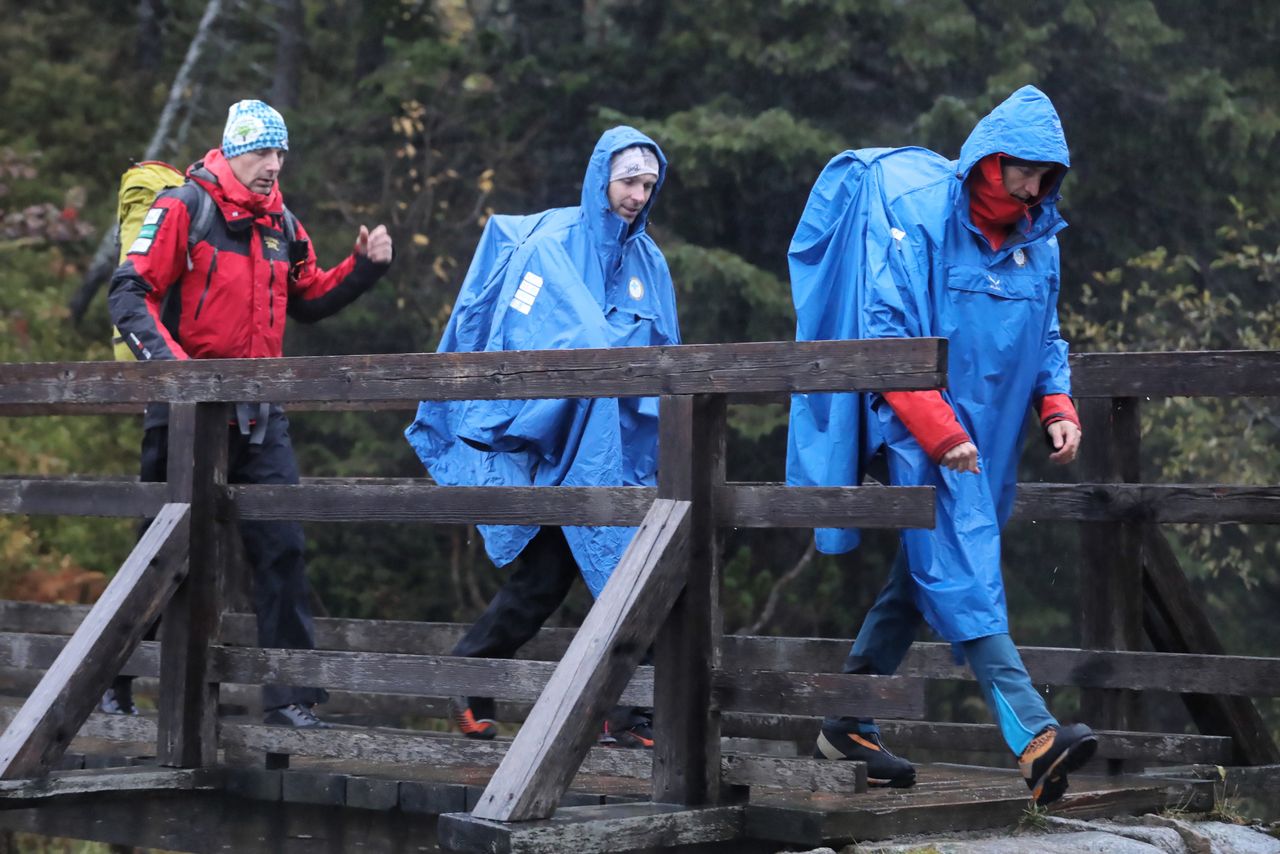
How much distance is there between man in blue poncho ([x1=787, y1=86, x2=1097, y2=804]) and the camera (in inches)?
176

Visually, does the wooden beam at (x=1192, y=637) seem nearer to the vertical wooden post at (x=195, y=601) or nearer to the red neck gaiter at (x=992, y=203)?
the red neck gaiter at (x=992, y=203)

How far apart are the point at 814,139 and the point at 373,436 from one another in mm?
4442

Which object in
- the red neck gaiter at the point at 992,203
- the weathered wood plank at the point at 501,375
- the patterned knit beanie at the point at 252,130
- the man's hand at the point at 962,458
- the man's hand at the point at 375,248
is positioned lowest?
the man's hand at the point at 962,458

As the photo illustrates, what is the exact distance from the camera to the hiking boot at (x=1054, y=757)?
426 centimetres

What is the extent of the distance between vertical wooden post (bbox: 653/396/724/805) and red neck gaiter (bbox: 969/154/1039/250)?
2.76 ft

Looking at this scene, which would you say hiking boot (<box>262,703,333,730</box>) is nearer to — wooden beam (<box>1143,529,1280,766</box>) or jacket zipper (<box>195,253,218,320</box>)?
jacket zipper (<box>195,253,218,320</box>)

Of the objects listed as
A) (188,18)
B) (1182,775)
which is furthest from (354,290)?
(188,18)

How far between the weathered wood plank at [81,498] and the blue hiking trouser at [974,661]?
2.20 meters

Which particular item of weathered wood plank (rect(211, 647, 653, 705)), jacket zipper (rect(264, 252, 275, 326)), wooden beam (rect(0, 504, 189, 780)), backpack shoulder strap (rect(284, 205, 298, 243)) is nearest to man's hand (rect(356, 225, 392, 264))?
backpack shoulder strap (rect(284, 205, 298, 243))

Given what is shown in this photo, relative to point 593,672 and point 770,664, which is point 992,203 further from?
point 770,664

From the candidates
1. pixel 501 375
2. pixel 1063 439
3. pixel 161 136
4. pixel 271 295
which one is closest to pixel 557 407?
pixel 501 375

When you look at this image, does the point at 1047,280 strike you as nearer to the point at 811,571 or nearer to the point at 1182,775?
the point at 1182,775

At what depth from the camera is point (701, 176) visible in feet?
45.5

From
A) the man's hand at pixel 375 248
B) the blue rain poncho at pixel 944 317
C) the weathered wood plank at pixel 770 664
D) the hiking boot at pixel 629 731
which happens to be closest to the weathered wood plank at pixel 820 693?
the weathered wood plank at pixel 770 664
